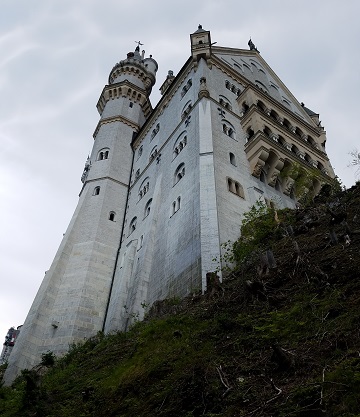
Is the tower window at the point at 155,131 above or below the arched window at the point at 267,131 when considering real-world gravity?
above

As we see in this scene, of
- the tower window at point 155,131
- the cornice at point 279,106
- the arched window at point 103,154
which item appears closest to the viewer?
the cornice at point 279,106

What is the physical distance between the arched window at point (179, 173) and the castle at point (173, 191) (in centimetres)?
9

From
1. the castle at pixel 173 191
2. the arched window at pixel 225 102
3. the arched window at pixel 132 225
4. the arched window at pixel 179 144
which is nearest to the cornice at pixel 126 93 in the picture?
the castle at pixel 173 191

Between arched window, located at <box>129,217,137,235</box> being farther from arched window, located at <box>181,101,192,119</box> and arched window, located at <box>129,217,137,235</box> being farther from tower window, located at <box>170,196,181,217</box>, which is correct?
arched window, located at <box>181,101,192,119</box>

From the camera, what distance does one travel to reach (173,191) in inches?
982

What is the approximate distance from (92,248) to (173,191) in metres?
6.78

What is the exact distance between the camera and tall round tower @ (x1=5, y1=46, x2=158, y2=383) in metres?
22.3

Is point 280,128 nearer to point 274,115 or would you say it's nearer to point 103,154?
point 274,115

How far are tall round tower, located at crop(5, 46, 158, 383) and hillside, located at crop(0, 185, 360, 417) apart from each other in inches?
294

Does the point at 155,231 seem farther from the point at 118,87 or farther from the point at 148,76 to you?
the point at 148,76

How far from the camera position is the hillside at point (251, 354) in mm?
6189

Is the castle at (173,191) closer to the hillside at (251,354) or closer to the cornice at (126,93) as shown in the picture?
the cornice at (126,93)

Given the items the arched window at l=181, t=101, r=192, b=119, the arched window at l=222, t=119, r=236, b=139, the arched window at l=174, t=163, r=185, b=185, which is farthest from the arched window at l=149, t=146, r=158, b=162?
the arched window at l=222, t=119, r=236, b=139

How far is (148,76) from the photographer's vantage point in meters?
47.1
